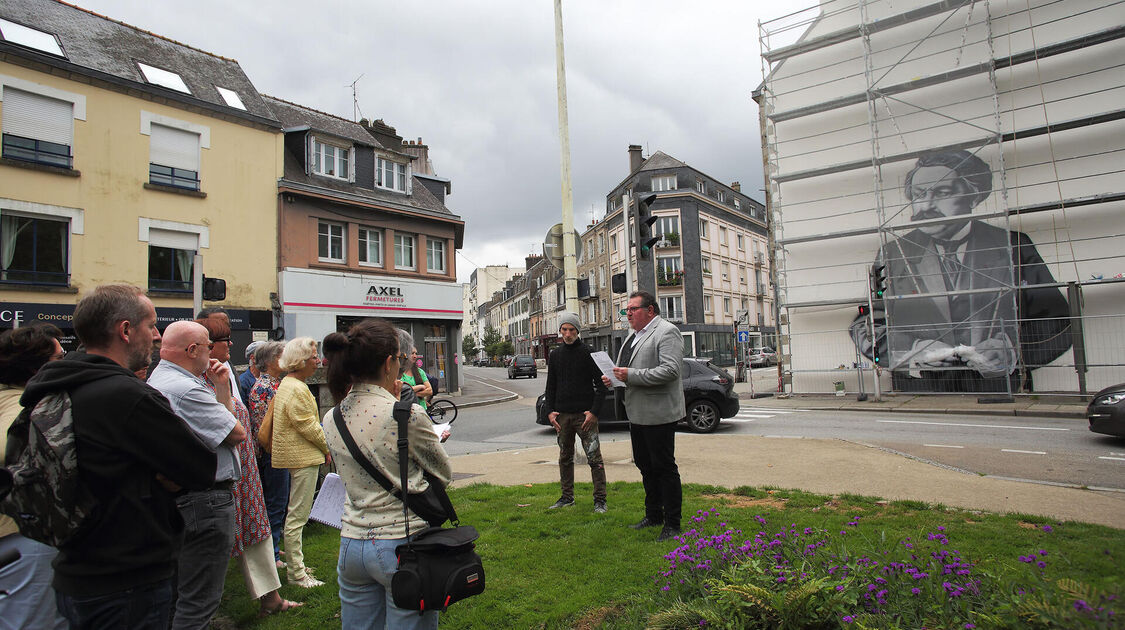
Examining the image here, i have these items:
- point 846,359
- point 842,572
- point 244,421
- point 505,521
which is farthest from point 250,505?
point 846,359

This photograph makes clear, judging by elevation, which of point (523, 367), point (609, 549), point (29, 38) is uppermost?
point (29, 38)

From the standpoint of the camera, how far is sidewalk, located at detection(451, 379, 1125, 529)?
5270mm

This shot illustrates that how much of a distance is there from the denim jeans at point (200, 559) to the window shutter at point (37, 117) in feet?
60.4

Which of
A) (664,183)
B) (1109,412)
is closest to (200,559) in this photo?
(1109,412)

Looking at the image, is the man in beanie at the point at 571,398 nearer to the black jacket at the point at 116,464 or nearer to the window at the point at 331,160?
the black jacket at the point at 116,464

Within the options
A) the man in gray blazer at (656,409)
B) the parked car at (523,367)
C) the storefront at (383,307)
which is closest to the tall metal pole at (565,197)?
the man in gray blazer at (656,409)

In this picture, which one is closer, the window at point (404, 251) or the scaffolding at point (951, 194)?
the scaffolding at point (951, 194)

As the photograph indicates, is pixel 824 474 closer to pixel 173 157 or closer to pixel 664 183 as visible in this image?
pixel 173 157

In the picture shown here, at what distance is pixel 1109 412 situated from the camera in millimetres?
8594

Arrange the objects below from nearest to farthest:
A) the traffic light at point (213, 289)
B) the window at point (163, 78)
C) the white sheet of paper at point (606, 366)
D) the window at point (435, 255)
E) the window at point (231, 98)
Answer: the white sheet of paper at point (606, 366) → the traffic light at point (213, 289) → the window at point (163, 78) → the window at point (231, 98) → the window at point (435, 255)

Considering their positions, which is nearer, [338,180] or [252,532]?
[252,532]

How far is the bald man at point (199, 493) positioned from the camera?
107 inches

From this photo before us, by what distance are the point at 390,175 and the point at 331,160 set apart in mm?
2696

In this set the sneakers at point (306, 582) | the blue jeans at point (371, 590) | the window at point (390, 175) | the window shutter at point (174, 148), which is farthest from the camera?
the window at point (390, 175)
